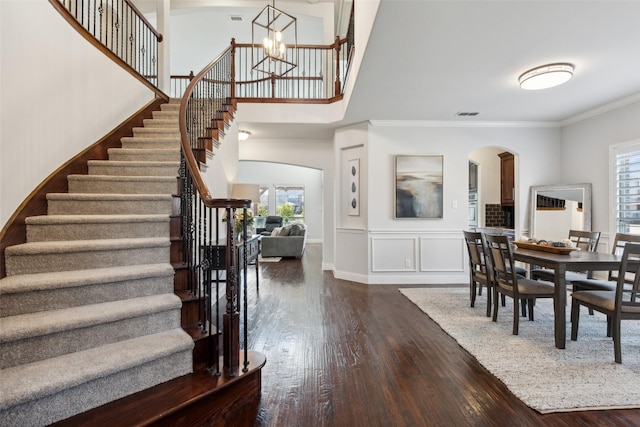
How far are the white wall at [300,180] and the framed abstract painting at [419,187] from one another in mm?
6998

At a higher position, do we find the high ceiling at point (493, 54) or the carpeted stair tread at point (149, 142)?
the high ceiling at point (493, 54)

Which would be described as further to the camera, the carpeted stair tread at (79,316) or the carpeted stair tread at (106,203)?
the carpeted stair tread at (106,203)

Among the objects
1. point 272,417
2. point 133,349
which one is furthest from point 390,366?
point 133,349

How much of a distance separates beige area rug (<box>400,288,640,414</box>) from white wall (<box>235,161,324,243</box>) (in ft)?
28.2

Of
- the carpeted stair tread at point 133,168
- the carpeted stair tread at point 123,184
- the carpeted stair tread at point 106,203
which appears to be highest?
the carpeted stair tread at point 133,168

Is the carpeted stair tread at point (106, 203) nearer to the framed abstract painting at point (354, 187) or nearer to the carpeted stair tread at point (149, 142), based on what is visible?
the carpeted stair tread at point (149, 142)

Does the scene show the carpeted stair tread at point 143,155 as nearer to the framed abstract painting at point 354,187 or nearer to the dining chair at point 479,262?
the framed abstract painting at point 354,187

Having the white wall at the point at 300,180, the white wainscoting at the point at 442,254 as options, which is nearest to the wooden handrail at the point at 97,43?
the white wainscoting at the point at 442,254

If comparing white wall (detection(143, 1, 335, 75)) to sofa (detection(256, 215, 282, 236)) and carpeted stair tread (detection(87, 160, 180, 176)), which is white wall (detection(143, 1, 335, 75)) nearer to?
carpeted stair tread (detection(87, 160, 180, 176))

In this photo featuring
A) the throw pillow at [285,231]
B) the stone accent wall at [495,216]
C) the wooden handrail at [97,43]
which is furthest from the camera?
the throw pillow at [285,231]

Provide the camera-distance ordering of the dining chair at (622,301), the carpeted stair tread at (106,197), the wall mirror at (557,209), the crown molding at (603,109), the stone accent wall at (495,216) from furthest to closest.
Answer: the stone accent wall at (495,216)
the wall mirror at (557,209)
the crown molding at (603,109)
the carpeted stair tread at (106,197)
the dining chair at (622,301)

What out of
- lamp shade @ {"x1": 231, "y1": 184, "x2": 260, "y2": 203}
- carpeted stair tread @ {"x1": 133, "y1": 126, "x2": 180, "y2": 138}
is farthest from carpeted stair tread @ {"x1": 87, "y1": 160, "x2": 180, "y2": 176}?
lamp shade @ {"x1": 231, "y1": 184, "x2": 260, "y2": 203}

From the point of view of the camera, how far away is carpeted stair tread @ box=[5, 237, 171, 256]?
2000 mm

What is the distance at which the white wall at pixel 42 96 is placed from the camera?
218 cm
